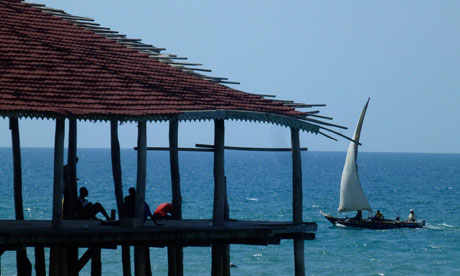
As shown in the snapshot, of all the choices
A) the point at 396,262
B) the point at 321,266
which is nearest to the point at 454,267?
the point at 396,262

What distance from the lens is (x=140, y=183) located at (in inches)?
705

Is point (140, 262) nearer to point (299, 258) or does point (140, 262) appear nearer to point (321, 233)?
point (299, 258)

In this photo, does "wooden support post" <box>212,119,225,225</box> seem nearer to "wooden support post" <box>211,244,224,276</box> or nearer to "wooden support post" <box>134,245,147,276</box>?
"wooden support post" <box>211,244,224,276</box>

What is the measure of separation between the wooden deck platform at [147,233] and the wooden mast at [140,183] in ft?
0.81

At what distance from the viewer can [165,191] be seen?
335 ft

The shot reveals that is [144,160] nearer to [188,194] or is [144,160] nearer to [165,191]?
[188,194]

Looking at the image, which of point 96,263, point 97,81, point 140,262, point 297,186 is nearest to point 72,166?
point 96,263

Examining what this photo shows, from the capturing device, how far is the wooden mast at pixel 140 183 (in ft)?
58.8

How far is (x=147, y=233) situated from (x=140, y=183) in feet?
3.14

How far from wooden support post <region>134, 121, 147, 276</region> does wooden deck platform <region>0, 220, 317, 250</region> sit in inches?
10.2

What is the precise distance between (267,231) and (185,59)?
4.85m

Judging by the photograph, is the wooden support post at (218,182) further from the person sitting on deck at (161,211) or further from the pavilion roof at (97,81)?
the person sitting on deck at (161,211)

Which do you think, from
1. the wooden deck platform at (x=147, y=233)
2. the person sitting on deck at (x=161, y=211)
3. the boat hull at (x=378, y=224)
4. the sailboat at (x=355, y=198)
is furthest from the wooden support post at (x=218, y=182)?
the boat hull at (x=378, y=224)

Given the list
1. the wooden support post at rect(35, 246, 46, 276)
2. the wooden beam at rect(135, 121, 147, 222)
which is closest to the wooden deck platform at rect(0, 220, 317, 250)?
the wooden beam at rect(135, 121, 147, 222)
